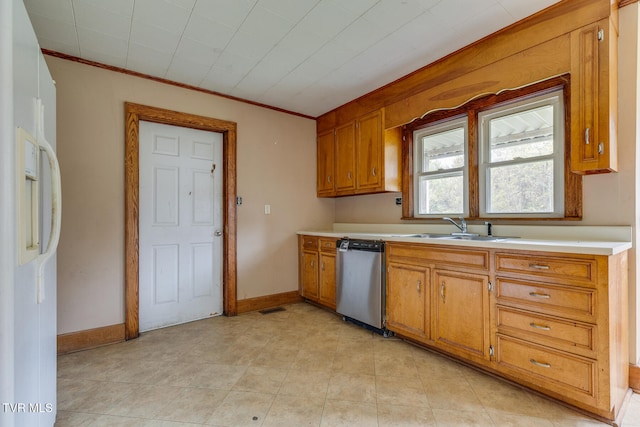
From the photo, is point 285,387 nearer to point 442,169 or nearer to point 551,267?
point 551,267

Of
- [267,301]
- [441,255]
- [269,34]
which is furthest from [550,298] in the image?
[267,301]

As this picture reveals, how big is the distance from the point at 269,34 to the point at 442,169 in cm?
203

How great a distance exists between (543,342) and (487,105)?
1924 mm

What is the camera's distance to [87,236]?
2605 millimetres

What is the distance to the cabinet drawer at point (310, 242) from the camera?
12.0ft

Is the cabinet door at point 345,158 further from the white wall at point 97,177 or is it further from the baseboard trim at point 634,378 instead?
the baseboard trim at point 634,378

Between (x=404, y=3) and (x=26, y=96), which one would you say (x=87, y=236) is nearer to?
(x=26, y=96)

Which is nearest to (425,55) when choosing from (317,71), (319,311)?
(317,71)

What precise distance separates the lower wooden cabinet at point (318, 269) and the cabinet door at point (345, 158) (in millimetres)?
734

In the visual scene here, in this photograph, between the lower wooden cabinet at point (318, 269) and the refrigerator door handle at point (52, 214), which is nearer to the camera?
the refrigerator door handle at point (52, 214)

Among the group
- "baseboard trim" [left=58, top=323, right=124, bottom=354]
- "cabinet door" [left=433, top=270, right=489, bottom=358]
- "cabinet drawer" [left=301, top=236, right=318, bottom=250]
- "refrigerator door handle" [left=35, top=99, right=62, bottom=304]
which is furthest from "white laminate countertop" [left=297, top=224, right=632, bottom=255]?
"baseboard trim" [left=58, top=323, right=124, bottom=354]

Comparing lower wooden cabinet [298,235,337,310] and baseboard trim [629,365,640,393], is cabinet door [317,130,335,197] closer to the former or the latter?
lower wooden cabinet [298,235,337,310]

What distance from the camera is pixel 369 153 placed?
133 inches

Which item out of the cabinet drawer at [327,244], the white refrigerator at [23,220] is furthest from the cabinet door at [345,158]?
the white refrigerator at [23,220]
